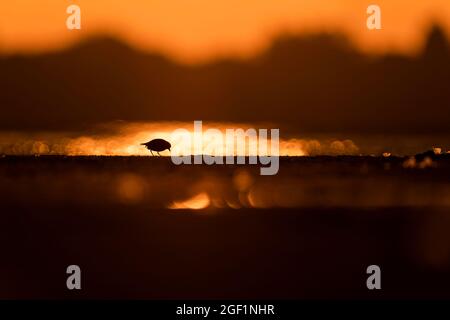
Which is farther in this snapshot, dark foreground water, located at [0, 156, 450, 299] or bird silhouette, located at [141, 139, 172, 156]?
bird silhouette, located at [141, 139, 172, 156]

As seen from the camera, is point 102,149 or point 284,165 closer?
point 284,165

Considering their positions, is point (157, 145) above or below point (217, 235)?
above

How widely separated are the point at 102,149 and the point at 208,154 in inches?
143

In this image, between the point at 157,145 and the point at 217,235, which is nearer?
the point at 217,235

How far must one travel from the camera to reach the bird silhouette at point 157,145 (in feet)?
85.4

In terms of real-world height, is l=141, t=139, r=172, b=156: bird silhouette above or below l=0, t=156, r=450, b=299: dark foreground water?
above

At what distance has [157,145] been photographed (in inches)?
1029

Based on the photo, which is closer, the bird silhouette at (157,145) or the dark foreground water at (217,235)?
the dark foreground water at (217,235)

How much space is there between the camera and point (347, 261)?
11594 mm

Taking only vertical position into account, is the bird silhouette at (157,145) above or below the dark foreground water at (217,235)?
above

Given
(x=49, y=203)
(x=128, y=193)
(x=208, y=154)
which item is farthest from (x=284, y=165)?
(x=49, y=203)

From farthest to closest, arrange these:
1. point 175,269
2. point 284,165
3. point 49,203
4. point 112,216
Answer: point 284,165
point 49,203
point 112,216
point 175,269

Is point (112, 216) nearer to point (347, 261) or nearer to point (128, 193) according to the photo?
point (128, 193)

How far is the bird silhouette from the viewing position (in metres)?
26.0
